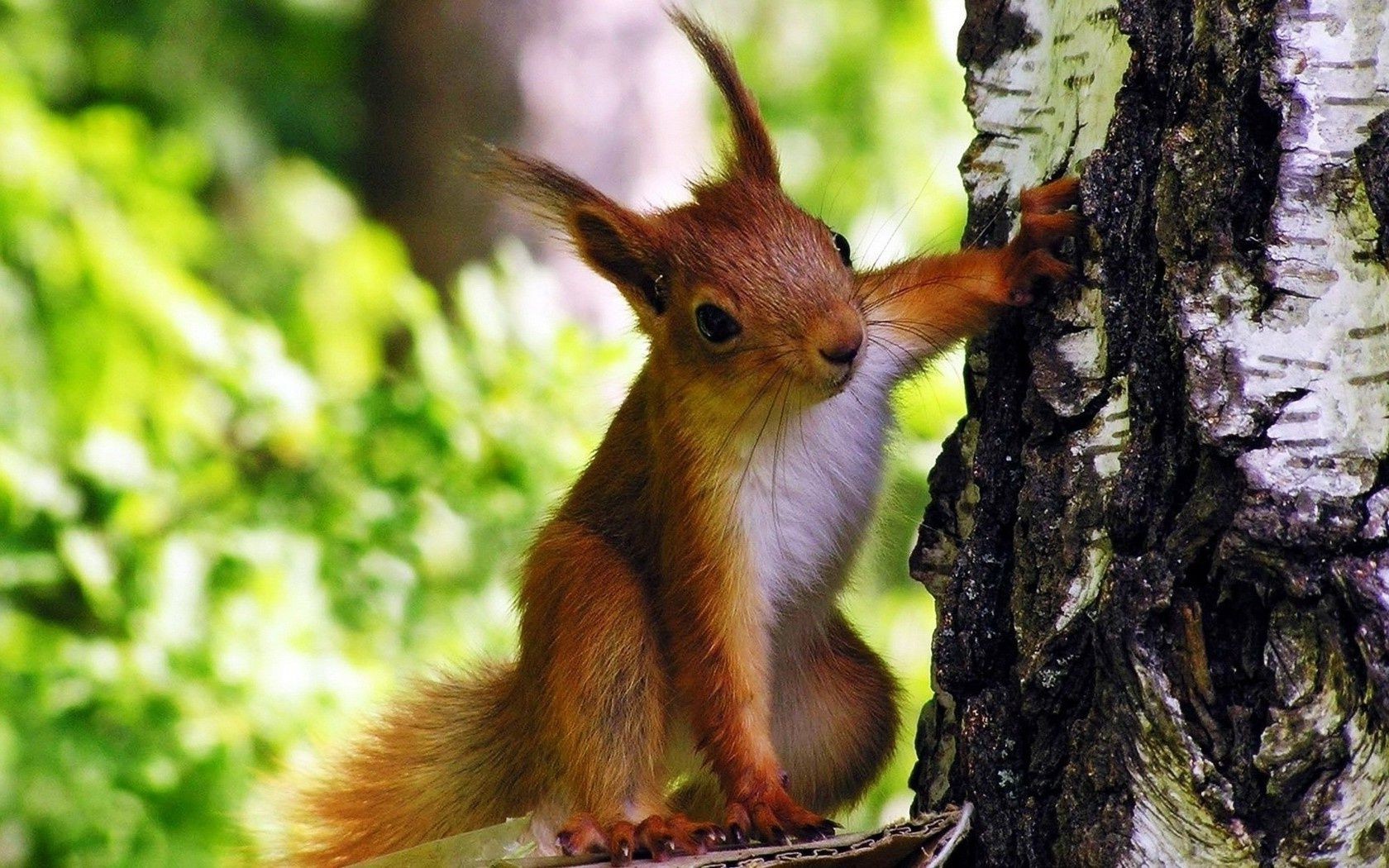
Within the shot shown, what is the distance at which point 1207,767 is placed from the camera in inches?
55.0

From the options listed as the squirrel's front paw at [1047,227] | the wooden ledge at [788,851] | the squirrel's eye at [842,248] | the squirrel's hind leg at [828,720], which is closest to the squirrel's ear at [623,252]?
the squirrel's eye at [842,248]

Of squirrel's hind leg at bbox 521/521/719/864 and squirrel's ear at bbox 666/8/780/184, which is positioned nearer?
squirrel's hind leg at bbox 521/521/719/864

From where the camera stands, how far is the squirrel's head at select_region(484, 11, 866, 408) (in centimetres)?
208

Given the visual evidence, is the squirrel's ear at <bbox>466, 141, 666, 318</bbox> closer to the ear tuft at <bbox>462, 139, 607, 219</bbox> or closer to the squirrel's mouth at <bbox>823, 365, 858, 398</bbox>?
the ear tuft at <bbox>462, 139, 607, 219</bbox>

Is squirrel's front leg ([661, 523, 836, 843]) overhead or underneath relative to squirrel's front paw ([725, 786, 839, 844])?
overhead

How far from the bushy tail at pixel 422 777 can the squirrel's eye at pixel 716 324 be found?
61 cm

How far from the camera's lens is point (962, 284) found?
6.39 feet

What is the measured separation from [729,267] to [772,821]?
78cm

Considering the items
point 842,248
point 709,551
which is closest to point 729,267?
point 842,248

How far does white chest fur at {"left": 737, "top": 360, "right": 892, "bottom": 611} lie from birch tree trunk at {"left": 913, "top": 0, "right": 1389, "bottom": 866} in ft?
1.58

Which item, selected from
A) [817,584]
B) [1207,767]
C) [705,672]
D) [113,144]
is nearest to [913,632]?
[817,584]

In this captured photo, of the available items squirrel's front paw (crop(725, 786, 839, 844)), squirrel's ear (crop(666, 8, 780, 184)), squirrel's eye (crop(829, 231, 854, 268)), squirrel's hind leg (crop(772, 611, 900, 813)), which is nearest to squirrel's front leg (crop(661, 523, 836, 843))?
squirrel's front paw (crop(725, 786, 839, 844))

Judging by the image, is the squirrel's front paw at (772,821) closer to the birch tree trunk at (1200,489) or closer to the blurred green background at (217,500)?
the birch tree trunk at (1200,489)

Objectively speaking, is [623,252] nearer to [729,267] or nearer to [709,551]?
[729,267]
